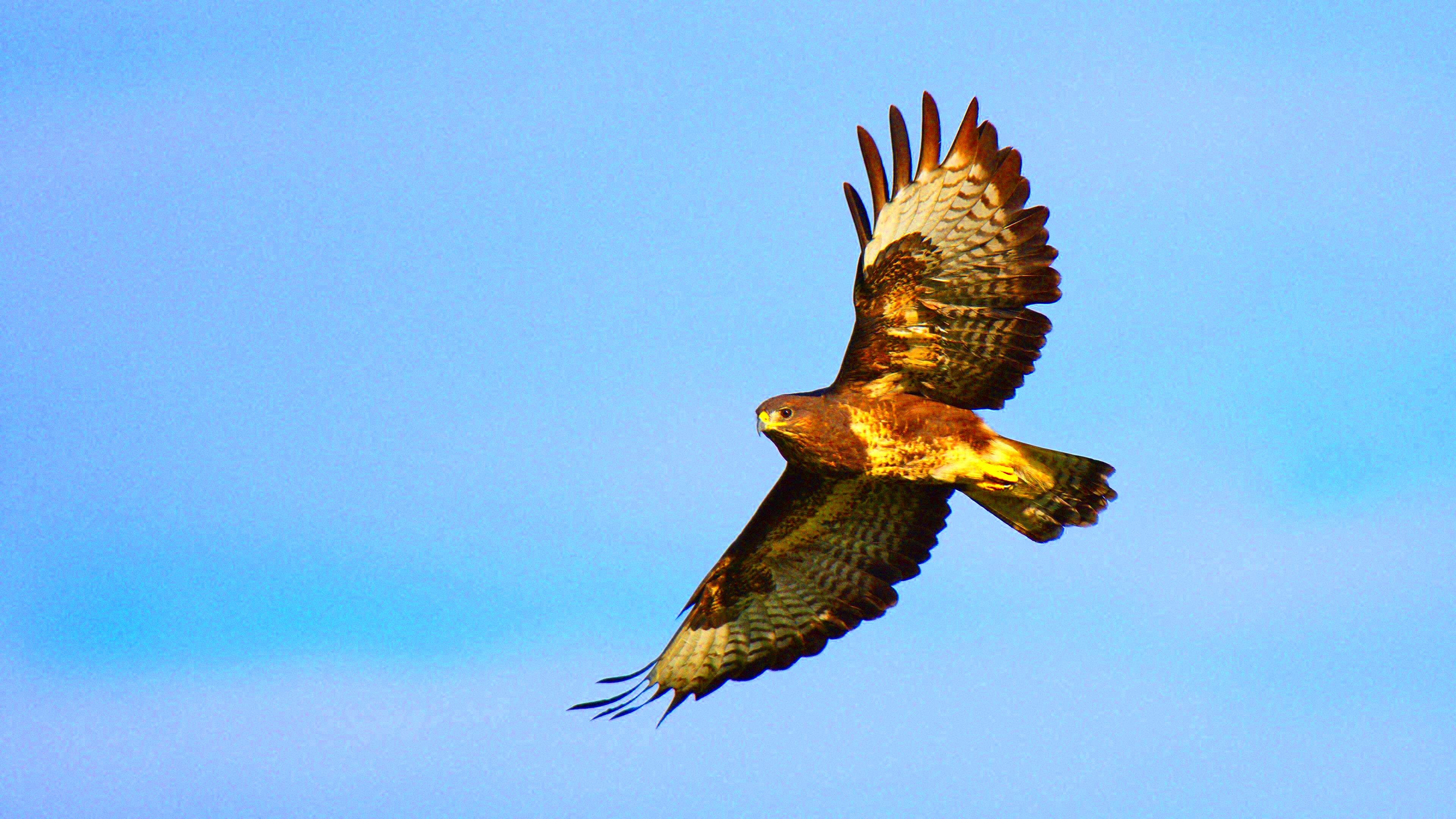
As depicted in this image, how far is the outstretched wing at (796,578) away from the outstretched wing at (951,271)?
37.4 inches

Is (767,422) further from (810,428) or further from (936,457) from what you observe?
(936,457)

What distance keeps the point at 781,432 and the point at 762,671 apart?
7.00 feet

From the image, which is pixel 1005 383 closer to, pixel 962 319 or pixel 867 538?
pixel 962 319

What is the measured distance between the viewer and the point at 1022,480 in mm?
10625

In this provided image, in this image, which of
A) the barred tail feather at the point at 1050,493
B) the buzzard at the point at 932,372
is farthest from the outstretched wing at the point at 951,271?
the barred tail feather at the point at 1050,493

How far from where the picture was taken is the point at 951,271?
1029 cm

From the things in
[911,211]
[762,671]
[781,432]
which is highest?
[911,211]

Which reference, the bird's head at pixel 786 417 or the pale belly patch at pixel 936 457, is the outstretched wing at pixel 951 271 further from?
the bird's head at pixel 786 417

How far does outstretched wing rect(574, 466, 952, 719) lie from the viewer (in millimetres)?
11297

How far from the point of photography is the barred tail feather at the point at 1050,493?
10570 mm

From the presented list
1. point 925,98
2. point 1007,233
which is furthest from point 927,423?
point 925,98

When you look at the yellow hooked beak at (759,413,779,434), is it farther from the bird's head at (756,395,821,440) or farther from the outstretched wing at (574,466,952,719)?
the outstretched wing at (574,466,952,719)

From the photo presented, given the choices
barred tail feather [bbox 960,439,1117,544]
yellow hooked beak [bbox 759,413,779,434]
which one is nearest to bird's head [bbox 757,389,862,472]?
yellow hooked beak [bbox 759,413,779,434]

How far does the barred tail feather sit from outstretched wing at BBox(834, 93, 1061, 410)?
0.45 m
